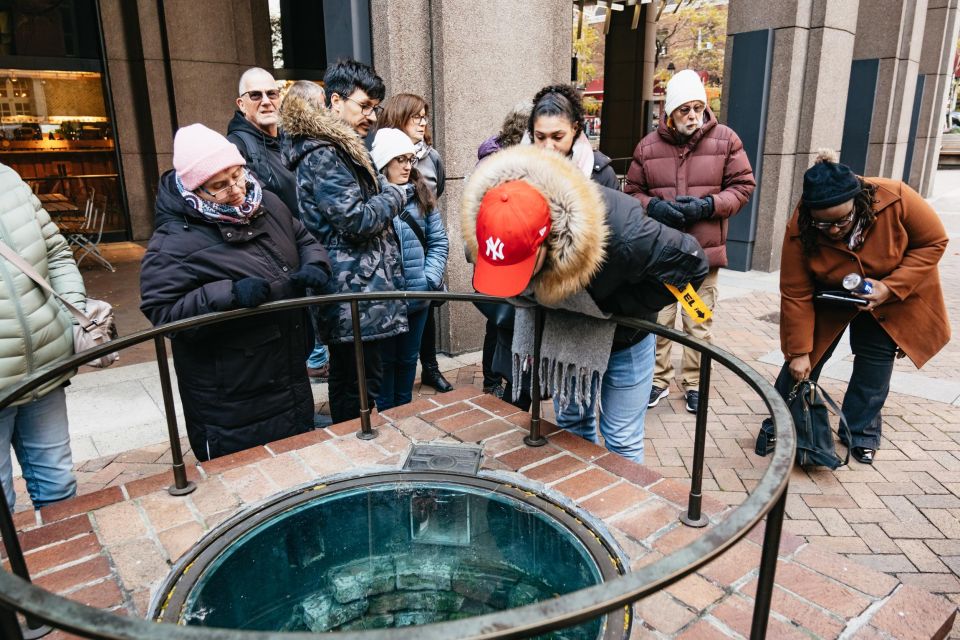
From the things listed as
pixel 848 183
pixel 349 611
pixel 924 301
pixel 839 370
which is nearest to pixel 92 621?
pixel 349 611

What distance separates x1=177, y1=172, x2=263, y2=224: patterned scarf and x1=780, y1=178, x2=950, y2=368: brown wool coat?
260 cm

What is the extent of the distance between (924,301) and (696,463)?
2.02 m

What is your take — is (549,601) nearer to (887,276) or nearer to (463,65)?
(887,276)

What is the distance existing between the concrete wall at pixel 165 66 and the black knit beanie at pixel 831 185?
29.1 feet

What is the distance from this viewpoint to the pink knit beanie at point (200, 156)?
2.61 meters

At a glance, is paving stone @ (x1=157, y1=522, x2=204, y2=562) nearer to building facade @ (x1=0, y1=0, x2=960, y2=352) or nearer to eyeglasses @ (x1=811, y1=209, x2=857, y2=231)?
eyeglasses @ (x1=811, y1=209, x2=857, y2=231)

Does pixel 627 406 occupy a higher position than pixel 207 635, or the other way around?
pixel 207 635

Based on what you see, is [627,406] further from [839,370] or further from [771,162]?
[771,162]

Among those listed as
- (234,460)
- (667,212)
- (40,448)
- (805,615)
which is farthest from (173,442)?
(667,212)

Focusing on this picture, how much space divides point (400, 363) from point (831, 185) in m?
2.50

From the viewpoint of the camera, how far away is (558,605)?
1.13 metres

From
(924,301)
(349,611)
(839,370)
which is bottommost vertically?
(839,370)

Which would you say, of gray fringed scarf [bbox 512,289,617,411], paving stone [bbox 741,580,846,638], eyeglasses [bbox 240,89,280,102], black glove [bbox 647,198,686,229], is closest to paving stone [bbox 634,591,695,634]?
paving stone [bbox 741,580,846,638]

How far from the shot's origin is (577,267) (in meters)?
2.30
